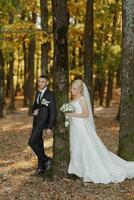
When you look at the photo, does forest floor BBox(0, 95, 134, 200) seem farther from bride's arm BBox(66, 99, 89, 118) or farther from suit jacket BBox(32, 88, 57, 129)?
bride's arm BBox(66, 99, 89, 118)

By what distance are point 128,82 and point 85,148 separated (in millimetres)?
1996

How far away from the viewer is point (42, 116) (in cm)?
1125

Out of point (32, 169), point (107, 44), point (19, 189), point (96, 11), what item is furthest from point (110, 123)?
point (19, 189)

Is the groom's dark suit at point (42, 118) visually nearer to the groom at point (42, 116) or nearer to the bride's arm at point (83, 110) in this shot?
the groom at point (42, 116)

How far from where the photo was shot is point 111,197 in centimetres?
984

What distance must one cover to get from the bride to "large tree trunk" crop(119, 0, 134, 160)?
3.03ft

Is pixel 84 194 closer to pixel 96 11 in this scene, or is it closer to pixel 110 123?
pixel 110 123

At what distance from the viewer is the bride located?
11078 millimetres

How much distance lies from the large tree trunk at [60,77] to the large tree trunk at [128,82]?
1.71m

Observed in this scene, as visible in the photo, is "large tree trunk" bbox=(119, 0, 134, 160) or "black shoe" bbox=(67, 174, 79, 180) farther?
"large tree trunk" bbox=(119, 0, 134, 160)

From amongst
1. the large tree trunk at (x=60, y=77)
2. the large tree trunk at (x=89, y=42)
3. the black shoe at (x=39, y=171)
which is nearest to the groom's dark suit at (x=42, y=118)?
the large tree trunk at (x=60, y=77)

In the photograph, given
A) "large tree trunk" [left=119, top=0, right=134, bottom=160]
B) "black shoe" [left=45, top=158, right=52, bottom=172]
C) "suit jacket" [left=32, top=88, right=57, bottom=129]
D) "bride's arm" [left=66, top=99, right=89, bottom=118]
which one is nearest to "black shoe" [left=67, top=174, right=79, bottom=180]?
A: "black shoe" [left=45, top=158, right=52, bottom=172]

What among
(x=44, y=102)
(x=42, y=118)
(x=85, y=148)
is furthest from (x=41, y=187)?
(x=44, y=102)

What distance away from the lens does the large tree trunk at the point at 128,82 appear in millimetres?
11812
